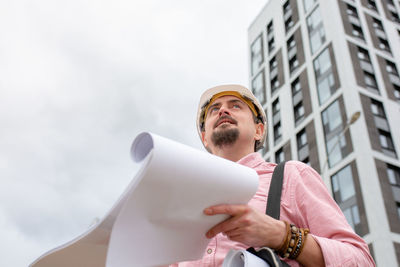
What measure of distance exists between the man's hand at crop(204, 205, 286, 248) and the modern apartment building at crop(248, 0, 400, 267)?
13945 mm

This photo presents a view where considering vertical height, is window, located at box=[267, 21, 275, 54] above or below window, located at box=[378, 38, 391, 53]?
above

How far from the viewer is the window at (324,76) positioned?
2298 cm

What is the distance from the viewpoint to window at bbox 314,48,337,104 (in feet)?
75.4

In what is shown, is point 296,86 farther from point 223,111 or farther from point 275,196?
point 275,196

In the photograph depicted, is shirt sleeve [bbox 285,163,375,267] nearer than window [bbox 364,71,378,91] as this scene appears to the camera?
Yes

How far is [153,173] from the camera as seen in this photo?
3.50 feet

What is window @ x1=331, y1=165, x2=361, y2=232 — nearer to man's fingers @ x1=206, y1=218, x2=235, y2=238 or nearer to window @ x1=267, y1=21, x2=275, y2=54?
window @ x1=267, y1=21, x2=275, y2=54

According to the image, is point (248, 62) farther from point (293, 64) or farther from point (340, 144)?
point (340, 144)

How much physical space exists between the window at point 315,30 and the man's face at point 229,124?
24.7 m

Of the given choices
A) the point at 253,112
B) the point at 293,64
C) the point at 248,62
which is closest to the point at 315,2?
the point at 293,64

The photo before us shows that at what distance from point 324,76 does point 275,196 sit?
23642mm

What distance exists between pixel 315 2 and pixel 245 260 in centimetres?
2933

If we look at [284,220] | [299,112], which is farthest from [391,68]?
[284,220]

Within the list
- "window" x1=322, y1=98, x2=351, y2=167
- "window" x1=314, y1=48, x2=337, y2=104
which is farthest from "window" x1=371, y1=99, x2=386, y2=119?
"window" x1=314, y1=48, x2=337, y2=104
